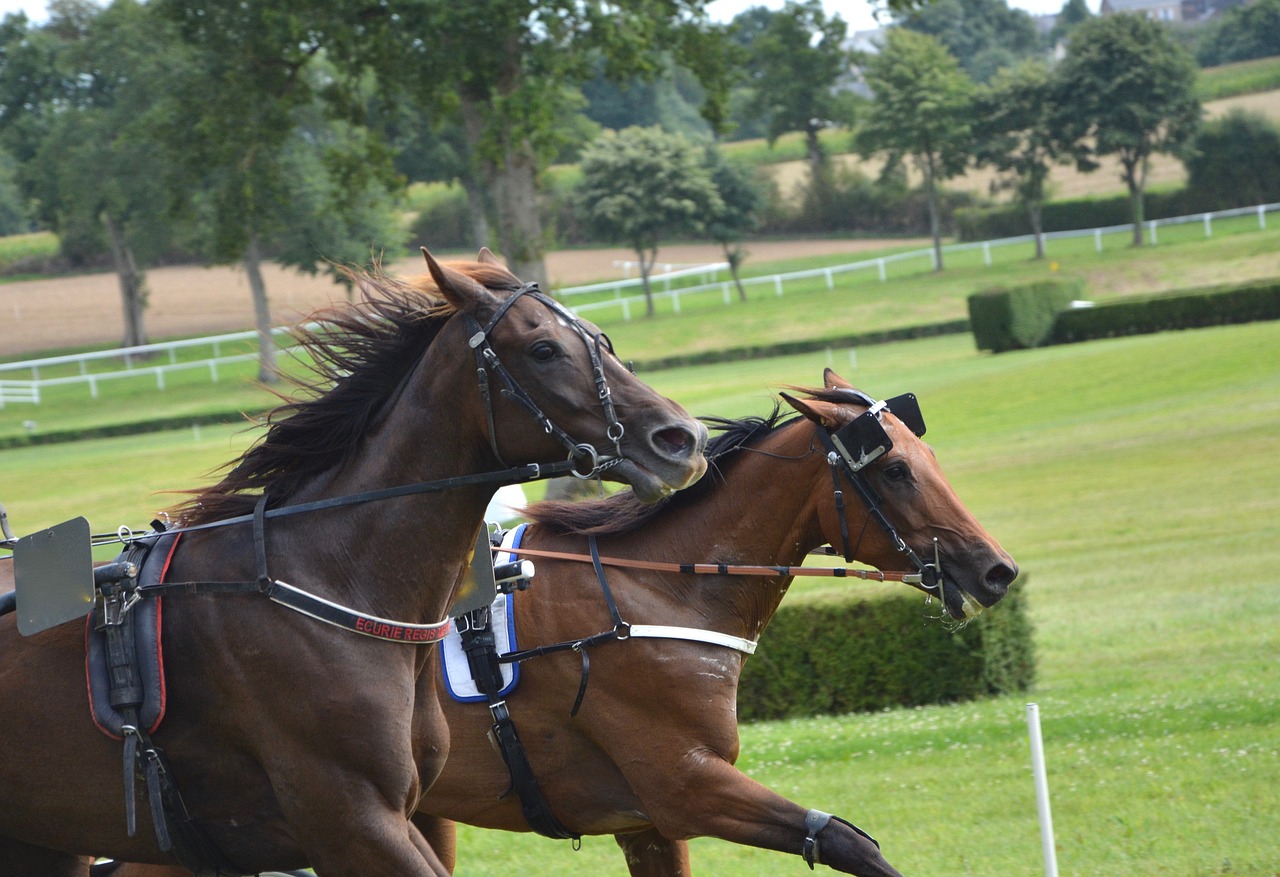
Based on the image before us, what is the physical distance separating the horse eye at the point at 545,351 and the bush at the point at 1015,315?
94.1ft

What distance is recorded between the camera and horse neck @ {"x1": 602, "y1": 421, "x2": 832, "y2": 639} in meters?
4.76

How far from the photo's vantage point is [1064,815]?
6.43m

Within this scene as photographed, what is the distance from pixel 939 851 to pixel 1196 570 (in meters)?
8.33

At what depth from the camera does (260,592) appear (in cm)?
350

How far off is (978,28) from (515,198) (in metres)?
96.6

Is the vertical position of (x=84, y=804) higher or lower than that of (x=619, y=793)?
higher

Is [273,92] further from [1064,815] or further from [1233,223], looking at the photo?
[1233,223]

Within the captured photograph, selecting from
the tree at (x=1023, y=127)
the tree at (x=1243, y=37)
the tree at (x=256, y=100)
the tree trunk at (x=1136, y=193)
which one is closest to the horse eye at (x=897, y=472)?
the tree at (x=256, y=100)

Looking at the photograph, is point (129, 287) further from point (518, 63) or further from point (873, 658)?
point (873, 658)

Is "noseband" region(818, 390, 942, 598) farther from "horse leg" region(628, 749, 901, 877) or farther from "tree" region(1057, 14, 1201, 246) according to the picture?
"tree" region(1057, 14, 1201, 246)

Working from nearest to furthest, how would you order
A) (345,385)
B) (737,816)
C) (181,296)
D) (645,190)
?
1. (345,385)
2. (737,816)
3. (645,190)
4. (181,296)

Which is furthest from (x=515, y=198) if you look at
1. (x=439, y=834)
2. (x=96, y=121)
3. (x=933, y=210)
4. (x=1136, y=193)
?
(x=1136, y=193)

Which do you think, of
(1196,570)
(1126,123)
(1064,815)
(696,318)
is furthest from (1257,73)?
(1064,815)

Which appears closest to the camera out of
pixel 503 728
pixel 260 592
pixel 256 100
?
pixel 260 592
